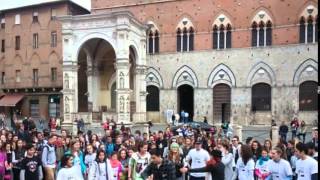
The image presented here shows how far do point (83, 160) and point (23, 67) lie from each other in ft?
118

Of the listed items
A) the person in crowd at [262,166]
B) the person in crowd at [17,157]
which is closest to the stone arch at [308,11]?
the person in crowd at [262,166]

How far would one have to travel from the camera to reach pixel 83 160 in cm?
1038

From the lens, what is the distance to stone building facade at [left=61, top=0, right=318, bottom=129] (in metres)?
30.6

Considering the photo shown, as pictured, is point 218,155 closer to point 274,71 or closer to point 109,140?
point 109,140

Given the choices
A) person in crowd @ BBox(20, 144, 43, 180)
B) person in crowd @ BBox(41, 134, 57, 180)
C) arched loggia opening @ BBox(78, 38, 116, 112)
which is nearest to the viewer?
person in crowd @ BBox(20, 144, 43, 180)

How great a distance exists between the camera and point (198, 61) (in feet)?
119

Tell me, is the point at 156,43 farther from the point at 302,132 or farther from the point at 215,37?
the point at 302,132

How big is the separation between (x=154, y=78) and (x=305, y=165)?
30344 millimetres

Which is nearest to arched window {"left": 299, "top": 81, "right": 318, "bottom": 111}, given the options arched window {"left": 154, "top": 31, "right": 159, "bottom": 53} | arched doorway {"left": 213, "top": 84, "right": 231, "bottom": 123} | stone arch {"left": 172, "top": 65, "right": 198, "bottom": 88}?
arched doorway {"left": 213, "top": 84, "right": 231, "bottom": 123}

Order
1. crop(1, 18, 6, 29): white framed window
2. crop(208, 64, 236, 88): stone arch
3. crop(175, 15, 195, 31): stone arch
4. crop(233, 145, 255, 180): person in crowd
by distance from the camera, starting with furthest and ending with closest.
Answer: crop(1, 18, 6, 29): white framed window
crop(175, 15, 195, 31): stone arch
crop(208, 64, 236, 88): stone arch
crop(233, 145, 255, 180): person in crowd

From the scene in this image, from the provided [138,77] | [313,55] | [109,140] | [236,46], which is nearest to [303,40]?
[313,55]

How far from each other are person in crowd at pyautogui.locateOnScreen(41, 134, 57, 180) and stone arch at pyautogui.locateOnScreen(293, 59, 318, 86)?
25948mm

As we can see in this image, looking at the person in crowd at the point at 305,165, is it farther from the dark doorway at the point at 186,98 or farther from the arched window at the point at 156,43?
the arched window at the point at 156,43

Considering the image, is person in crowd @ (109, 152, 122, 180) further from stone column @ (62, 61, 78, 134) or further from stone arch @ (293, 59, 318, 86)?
stone arch @ (293, 59, 318, 86)
